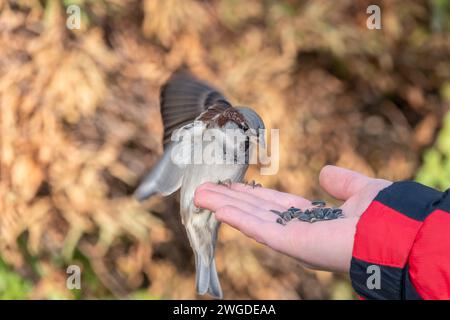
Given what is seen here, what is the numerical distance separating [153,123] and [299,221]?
1.40 metres

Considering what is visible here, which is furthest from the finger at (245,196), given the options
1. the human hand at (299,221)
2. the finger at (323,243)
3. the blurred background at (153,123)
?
the blurred background at (153,123)

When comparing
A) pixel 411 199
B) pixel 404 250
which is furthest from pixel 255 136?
pixel 404 250

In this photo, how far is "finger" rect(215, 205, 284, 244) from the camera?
192cm

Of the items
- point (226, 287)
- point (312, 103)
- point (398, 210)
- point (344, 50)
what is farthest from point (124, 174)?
point (398, 210)

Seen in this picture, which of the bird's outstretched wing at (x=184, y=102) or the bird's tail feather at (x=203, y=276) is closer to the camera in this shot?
the bird's outstretched wing at (x=184, y=102)

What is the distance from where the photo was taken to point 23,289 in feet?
10.2

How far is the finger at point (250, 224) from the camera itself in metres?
1.92

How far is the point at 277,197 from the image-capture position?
2.28 meters

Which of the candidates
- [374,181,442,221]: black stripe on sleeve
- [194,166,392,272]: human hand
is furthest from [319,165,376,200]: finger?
[374,181,442,221]: black stripe on sleeve

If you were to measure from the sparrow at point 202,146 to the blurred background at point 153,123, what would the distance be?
72cm

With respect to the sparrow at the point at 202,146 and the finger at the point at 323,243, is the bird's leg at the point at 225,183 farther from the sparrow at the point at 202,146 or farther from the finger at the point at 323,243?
the finger at the point at 323,243

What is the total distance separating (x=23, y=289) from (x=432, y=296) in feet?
6.50

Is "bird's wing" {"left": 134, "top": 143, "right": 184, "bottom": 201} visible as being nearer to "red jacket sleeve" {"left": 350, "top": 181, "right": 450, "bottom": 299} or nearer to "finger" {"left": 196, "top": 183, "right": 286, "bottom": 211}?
"finger" {"left": 196, "top": 183, "right": 286, "bottom": 211}

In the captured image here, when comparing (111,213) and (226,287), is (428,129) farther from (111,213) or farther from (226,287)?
(111,213)
